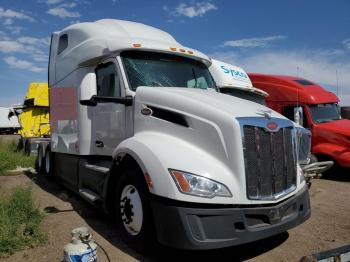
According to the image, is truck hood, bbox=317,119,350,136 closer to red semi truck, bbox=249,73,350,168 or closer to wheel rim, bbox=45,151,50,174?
red semi truck, bbox=249,73,350,168

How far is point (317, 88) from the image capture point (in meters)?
12.6

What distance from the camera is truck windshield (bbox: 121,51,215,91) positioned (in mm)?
5918

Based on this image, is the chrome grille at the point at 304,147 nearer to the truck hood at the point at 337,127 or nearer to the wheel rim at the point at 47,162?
the truck hood at the point at 337,127

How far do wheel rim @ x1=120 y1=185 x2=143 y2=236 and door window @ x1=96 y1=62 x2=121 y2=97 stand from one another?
1591 millimetres

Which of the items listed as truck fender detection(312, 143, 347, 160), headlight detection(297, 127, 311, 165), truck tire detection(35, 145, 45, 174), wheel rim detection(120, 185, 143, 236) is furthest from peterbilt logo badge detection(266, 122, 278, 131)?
truck tire detection(35, 145, 45, 174)

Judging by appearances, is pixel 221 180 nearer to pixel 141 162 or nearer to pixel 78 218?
A: pixel 141 162

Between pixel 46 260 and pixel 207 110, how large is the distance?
258 centimetres

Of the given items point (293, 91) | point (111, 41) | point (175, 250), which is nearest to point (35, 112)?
point (293, 91)

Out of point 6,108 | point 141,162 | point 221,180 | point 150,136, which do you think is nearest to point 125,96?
point 150,136

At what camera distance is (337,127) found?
1118cm

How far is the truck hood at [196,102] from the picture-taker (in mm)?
4785

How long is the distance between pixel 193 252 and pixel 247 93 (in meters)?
6.84

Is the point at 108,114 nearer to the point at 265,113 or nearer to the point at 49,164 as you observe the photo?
the point at 265,113

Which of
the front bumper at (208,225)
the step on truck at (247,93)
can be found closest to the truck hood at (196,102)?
the front bumper at (208,225)
